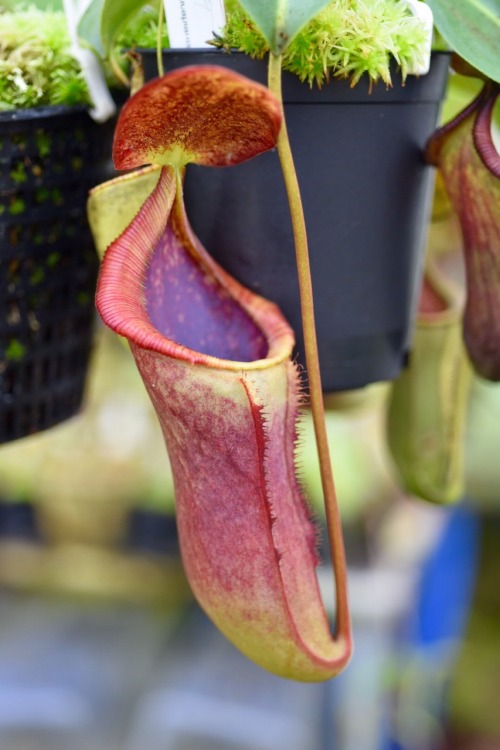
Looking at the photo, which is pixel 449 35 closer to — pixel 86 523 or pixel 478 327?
pixel 478 327

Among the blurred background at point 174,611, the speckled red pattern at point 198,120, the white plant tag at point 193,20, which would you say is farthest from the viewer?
the blurred background at point 174,611

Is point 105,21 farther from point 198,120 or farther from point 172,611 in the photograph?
point 172,611

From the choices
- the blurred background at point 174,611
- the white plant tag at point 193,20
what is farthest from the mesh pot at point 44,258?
the blurred background at point 174,611

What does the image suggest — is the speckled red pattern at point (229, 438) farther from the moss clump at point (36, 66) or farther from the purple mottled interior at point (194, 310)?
the moss clump at point (36, 66)

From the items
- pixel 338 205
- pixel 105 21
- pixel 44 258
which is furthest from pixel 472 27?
pixel 44 258

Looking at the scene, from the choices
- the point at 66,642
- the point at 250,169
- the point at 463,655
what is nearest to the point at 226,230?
the point at 250,169
